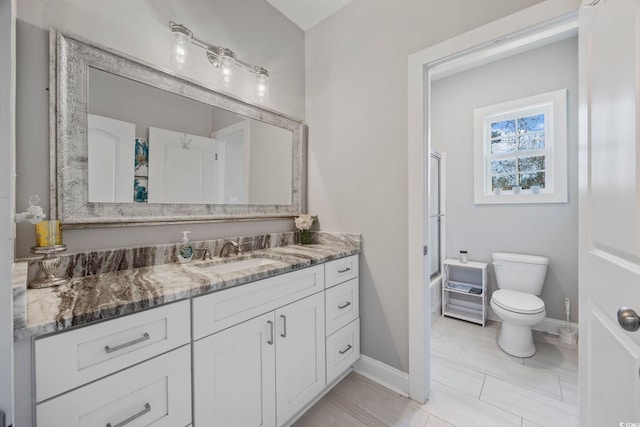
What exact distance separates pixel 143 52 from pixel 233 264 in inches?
47.9

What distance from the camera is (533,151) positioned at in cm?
255

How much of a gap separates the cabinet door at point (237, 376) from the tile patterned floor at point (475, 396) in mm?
424

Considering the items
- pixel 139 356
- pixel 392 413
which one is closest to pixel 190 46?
pixel 139 356

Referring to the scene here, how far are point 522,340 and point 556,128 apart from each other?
1907 millimetres

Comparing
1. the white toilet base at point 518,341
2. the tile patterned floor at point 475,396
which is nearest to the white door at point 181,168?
the tile patterned floor at point 475,396

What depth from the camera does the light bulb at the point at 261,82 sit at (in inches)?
72.6

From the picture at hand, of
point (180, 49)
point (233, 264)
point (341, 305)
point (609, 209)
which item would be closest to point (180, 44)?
point (180, 49)

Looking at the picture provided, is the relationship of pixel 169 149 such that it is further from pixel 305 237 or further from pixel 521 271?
pixel 521 271

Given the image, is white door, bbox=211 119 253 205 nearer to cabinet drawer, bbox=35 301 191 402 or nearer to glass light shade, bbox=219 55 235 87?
glass light shade, bbox=219 55 235 87

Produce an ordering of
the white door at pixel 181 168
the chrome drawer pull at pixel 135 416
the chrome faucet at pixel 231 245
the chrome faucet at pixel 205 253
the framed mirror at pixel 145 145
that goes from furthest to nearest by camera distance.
→ the chrome faucet at pixel 231 245
the chrome faucet at pixel 205 253
the white door at pixel 181 168
the framed mirror at pixel 145 145
the chrome drawer pull at pixel 135 416

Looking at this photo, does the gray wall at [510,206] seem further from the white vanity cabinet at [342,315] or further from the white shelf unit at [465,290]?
the white vanity cabinet at [342,315]

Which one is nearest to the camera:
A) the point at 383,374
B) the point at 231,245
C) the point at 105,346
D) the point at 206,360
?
the point at 105,346

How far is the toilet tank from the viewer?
230 cm

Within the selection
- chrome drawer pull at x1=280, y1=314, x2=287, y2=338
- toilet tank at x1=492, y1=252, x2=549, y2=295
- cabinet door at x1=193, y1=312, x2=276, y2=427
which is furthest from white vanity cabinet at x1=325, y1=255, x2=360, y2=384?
toilet tank at x1=492, y1=252, x2=549, y2=295
